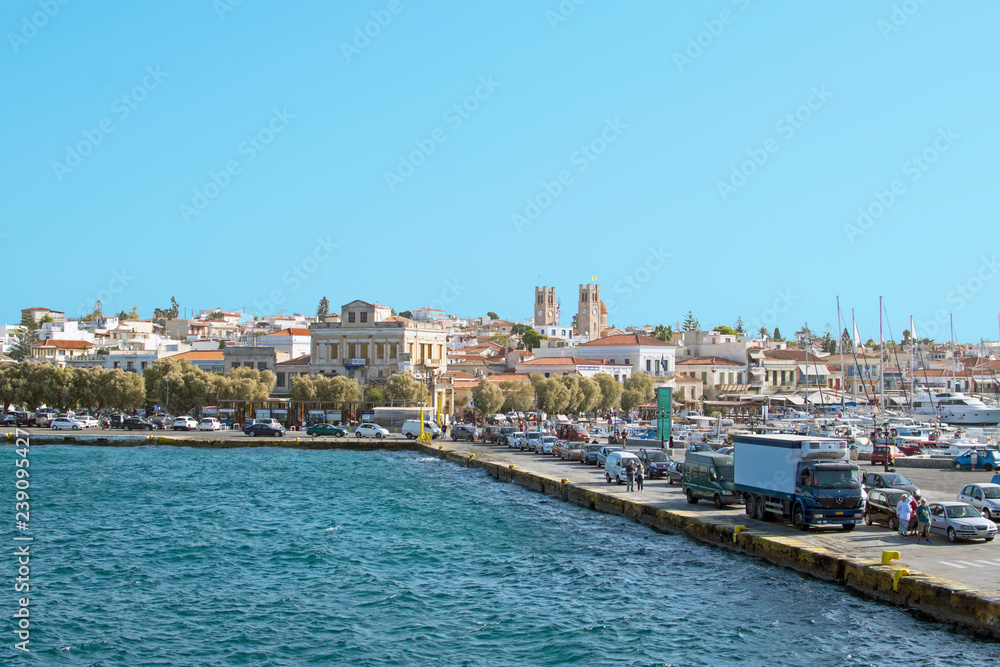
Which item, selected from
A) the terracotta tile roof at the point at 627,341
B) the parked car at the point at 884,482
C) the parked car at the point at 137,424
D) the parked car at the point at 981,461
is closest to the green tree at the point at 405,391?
the parked car at the point at 137,424

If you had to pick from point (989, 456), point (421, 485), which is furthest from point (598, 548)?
point (989, 456)

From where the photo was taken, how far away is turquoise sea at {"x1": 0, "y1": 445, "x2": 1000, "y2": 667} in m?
18.5

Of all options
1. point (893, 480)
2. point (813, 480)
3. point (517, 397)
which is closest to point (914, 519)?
point (813, 480)

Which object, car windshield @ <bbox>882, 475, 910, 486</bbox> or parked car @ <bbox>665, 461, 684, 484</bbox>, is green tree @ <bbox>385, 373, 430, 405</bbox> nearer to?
parked car @ <bbox>665, 461, 684, 484</bbox>

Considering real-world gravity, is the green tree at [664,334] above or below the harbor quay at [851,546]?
above

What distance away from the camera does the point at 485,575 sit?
2564 cm

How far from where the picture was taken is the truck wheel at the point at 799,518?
86.4 feet

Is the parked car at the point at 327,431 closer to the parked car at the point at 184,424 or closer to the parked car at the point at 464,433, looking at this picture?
the parked car at the point at 464,433

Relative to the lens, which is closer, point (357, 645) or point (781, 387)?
point (357, 645)

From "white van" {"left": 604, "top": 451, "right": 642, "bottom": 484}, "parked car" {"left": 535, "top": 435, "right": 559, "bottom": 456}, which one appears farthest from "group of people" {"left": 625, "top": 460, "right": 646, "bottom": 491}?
"parked car" {"left": 535, "top": 435, "right": 559, "bottom": 456}

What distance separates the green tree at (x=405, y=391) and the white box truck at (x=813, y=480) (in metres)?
60.8

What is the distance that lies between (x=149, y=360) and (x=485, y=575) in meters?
92.6

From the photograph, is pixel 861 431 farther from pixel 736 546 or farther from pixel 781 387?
pixel 781 387

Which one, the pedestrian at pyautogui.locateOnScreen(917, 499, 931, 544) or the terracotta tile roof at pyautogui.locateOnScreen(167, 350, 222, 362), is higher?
the terracotta tile roof at pyautogui.locateOnScreen(167, 350, 222, 362)
